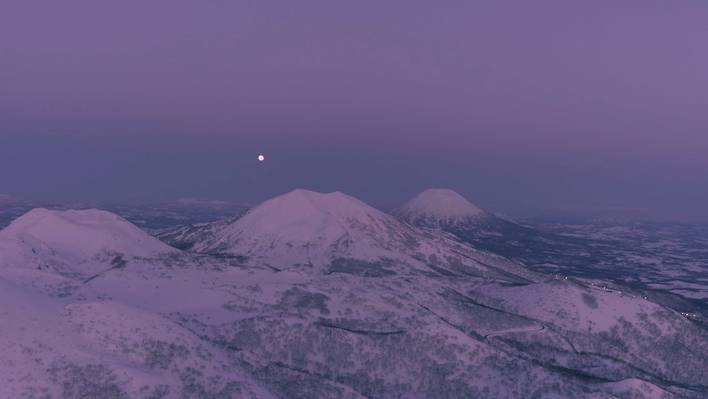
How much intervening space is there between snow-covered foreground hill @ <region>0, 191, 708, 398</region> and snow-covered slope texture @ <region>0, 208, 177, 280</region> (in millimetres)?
815

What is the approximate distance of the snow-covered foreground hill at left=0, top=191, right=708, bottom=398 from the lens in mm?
69625

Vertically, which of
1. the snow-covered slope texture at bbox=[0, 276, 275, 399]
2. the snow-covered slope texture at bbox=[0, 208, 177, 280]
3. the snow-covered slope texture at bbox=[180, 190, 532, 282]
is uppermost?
the snow-covered slope texture at bbox=[0, 276, 275, 399]

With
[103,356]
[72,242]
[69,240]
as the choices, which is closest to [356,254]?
[72,242]

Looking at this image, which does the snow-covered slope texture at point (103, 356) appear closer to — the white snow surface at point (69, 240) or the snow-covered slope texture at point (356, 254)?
the white snow surface at point (69, 240)

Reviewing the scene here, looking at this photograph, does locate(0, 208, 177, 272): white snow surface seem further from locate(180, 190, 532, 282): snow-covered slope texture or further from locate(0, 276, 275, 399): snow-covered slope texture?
locate(0, 276, 275, 399): snow-covered slope texture

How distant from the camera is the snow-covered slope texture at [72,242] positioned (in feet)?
439

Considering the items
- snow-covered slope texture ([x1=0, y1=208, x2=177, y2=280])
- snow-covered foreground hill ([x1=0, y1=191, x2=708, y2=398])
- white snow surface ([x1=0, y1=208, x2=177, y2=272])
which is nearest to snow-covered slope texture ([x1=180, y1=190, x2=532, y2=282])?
white snow surface ([x1=0, y1=208, x2=177, y2=272])

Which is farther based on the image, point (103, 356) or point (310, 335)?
point (310, 335)

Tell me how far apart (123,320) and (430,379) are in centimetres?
3902

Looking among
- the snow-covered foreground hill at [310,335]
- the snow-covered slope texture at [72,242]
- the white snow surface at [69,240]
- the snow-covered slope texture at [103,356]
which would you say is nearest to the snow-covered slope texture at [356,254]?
the white snow surface at [69,240]

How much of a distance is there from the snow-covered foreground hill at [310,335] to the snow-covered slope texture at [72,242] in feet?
2.68

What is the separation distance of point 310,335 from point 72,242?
9157 cm

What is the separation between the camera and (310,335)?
292 ft

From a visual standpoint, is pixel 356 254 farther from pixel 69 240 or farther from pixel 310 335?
pixel 310 335
